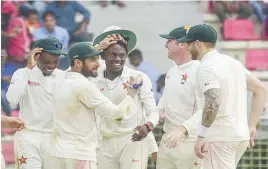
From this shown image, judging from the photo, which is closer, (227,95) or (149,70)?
(227,95)

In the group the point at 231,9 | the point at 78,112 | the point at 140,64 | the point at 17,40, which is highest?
the point at 231,9

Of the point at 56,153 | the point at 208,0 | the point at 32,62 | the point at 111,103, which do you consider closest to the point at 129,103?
the point at 111,103

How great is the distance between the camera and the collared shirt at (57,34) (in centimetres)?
1588

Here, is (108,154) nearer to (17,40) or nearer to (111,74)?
(111,74)

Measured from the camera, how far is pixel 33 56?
997cm

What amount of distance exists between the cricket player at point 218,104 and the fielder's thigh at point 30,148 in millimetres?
2056

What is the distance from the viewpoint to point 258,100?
8.97 metres

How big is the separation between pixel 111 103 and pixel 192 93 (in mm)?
1311

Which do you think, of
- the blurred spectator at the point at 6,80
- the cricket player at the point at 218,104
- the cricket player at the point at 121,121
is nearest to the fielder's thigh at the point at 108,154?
the cricket player at the point at 121,121

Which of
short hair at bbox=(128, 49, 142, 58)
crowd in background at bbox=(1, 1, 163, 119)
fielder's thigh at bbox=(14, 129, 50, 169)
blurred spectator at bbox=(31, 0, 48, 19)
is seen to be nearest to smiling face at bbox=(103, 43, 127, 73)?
fielder's thigh at bbox=(14, 129, 50, 169)

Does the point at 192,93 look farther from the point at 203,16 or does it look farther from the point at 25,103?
the point at 203,16

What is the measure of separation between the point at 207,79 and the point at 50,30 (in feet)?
25.9

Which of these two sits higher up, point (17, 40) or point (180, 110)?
point (17, 40)

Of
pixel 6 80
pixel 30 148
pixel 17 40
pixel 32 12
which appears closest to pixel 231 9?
pixel 32 12
